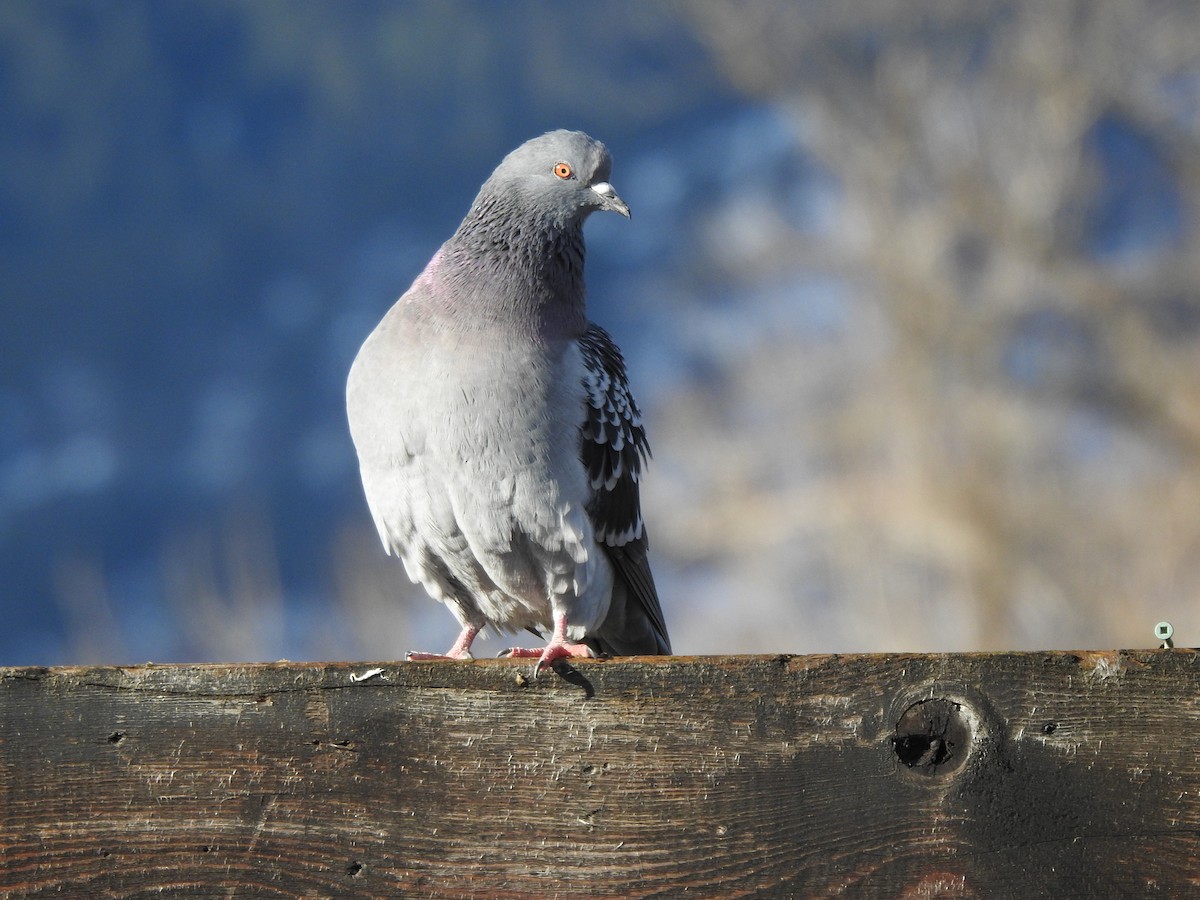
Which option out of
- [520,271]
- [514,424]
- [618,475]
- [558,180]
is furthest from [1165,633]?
[558,180]

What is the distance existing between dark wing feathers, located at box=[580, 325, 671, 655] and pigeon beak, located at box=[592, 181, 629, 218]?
0.35m

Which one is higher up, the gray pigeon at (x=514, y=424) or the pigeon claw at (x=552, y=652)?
the gray pigeon at (x=514, y=424)

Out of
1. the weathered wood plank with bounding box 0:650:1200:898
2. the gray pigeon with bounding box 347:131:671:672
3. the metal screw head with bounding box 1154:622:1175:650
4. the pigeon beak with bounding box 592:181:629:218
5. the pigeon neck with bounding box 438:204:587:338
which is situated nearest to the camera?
the weathered wood plank with bounding box 0:650:1200:898

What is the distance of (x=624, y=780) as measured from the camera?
2.06 m

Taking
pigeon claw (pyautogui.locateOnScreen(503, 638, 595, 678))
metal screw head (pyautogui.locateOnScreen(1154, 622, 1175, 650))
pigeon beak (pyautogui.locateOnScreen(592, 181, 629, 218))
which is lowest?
metal screw head (pyautogui.locateOnScreen(1154, 622, 1175, 650))

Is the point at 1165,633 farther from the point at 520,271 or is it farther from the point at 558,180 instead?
the point at 558,180

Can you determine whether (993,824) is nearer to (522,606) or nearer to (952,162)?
(522,606)

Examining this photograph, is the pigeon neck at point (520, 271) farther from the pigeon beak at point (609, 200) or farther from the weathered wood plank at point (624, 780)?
the weathered wood plank at point (624, 780)

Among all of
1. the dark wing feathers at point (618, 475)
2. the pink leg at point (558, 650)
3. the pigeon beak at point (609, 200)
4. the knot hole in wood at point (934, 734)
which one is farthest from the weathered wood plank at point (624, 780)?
the pigeon beak at point (609, 200)

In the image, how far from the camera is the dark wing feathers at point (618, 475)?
3.51 metres

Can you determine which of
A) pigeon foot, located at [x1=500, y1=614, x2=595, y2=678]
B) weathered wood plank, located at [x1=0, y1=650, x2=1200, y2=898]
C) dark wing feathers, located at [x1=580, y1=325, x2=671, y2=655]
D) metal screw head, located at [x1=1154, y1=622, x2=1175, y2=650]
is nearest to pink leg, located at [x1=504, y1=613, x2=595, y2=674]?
pigeon foot, located at [x1=500, y1=614, x2=595, y2=678]

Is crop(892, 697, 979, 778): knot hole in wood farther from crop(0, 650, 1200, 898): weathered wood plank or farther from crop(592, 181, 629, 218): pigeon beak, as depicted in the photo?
crop(592, 181, 629, 218): pigeon beak

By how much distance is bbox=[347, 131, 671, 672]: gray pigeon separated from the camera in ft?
10.6

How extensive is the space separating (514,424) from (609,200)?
31.5 inches
